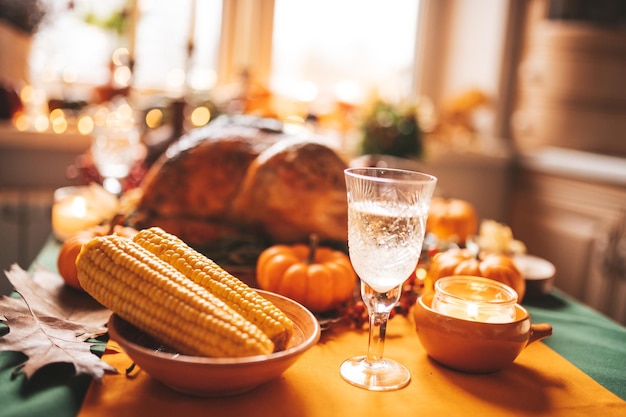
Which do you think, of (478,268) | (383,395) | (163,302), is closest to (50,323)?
(163,302)

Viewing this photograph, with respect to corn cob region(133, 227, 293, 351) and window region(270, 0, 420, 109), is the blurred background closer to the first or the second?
window region(270, 0, 420, 109)

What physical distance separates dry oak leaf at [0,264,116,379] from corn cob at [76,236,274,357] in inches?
3.2

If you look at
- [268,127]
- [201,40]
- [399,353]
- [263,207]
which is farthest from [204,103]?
[399,353]

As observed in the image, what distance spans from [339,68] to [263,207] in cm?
218

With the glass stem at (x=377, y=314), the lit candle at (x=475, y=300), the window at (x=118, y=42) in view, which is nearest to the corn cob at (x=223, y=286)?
the glass stem at (x=377, y=314)

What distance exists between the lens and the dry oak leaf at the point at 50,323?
2.47 feet

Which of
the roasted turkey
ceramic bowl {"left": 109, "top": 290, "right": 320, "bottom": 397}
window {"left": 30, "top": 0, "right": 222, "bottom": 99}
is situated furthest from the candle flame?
window {"left": 30, "top": 0, "right": 222, "bottom": 99}

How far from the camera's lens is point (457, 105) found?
10.5 ft

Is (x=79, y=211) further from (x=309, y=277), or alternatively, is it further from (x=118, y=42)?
(x=118, y=42)

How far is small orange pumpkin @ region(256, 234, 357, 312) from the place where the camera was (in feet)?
3.46

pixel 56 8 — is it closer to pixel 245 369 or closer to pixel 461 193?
pixel 461 193

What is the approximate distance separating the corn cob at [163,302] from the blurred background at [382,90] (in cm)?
173

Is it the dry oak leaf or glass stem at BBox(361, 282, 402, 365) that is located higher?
glass stem at BBox(361, 282, 402, 365)

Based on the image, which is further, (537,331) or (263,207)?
(263,207)
